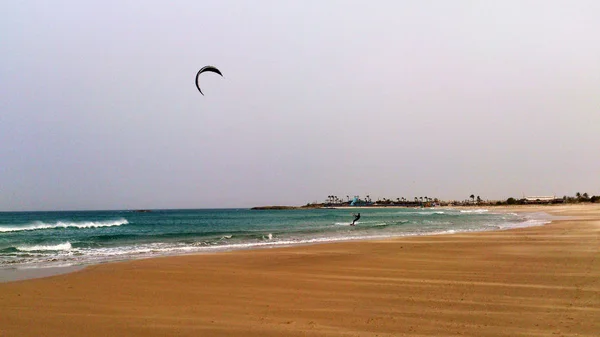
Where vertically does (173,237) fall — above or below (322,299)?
below

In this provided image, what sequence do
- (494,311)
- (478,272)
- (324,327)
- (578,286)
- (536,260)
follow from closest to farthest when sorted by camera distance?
(324,327)
(494,311)
(578,286)
(478,272)
(536,260)

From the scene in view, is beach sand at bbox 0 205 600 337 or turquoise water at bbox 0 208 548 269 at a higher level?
beach sand at bbox 0 205 600 337

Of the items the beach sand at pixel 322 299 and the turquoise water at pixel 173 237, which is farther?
the turquoise water at pixel 173 237

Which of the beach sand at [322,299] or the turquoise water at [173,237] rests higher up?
the beach sand at [322,299]

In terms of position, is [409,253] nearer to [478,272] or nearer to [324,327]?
[478,272]

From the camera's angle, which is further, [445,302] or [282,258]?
[282,258]

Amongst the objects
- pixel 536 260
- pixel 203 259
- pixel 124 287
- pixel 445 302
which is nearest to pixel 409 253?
pixel 536 260

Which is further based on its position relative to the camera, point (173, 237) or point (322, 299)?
point (173, 237)

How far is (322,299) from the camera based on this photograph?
809cm

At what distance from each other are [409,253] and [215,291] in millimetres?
8419

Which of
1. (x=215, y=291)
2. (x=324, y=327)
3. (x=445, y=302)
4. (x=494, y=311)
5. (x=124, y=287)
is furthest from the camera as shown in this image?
(x=124, y=287)

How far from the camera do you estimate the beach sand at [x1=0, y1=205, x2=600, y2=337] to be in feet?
20.6

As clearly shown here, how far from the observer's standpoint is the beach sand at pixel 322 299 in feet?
20.6

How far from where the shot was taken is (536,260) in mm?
12484
